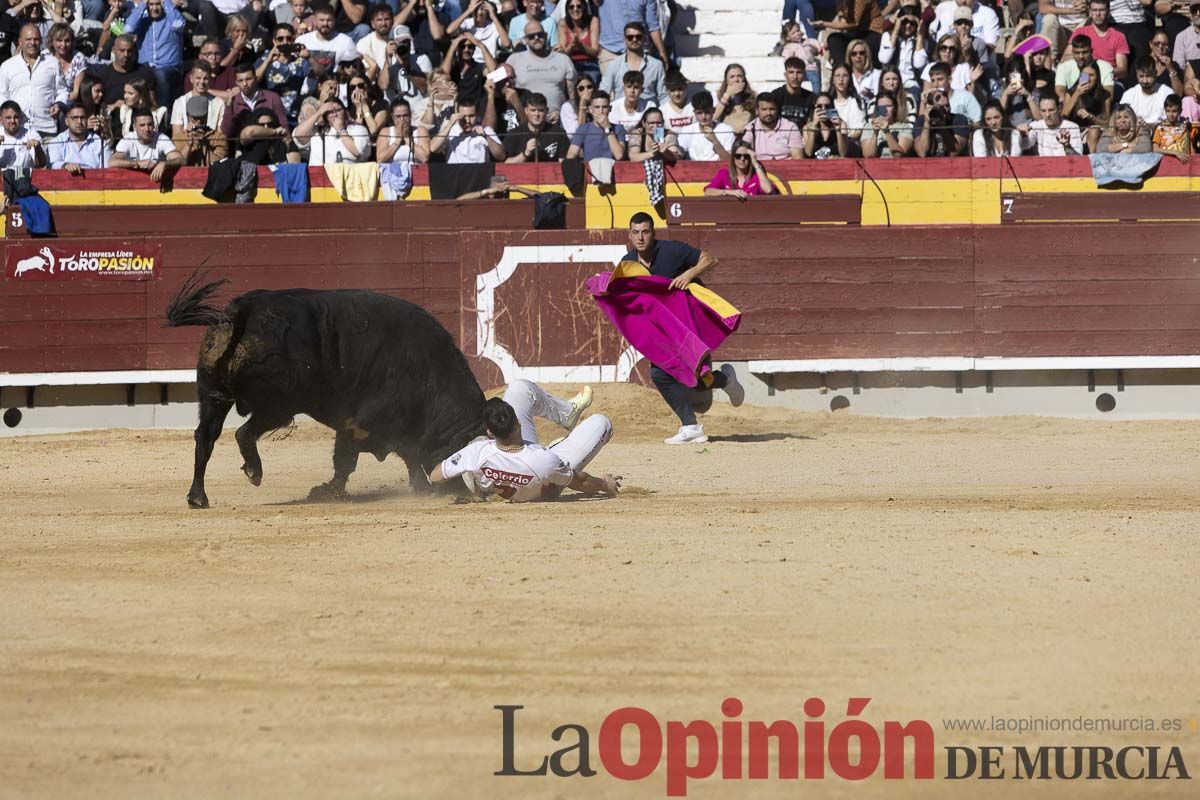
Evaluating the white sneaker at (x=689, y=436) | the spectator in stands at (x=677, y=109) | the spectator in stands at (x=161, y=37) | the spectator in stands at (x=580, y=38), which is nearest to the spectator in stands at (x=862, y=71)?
the spectator in stands at (x=677, y=109)

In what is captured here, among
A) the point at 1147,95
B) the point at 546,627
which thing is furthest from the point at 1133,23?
the point at 546,627

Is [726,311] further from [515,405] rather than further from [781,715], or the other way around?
[781,715]

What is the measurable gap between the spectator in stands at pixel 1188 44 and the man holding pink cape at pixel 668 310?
19.9 ft

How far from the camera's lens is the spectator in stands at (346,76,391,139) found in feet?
45.6

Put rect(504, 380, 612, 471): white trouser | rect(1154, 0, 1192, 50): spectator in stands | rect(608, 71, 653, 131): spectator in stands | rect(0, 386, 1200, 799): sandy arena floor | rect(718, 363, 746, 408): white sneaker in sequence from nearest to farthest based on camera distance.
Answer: rect(0, 386, 1200, 799): sandy arena floor < rect(504, 380, 612, 471): white trouser < rect(718, 363, 746, 408): white sneaker < rect(608, 71, 653, 131): spectator in stands < rect(1154, 0, 1192, 50): spectator in stands

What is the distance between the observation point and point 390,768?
3.76 m

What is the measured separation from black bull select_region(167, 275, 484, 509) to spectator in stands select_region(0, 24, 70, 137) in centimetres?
747

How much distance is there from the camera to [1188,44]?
14352 millimetres

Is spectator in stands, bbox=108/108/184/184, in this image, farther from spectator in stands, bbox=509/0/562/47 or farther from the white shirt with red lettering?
the white shirt with red lettering

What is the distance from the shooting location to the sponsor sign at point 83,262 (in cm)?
1367

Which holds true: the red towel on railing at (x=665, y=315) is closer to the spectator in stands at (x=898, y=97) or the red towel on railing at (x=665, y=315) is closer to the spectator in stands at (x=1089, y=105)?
the spectator in stands at (x=898, y=97)

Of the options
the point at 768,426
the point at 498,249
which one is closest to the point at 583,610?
the point at 768,426

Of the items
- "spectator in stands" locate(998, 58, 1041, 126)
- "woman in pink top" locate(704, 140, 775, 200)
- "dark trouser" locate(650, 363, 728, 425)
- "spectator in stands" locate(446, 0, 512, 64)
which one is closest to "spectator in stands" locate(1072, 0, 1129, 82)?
"spectator in stands" locate(998, 58, 1041, 126)

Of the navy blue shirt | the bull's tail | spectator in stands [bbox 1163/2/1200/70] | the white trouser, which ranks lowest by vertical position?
the white trouser
